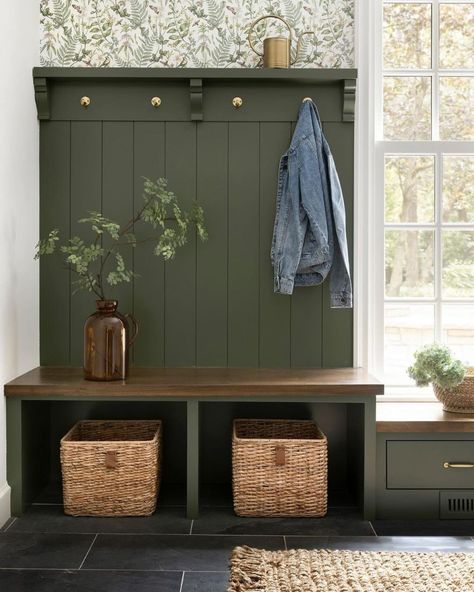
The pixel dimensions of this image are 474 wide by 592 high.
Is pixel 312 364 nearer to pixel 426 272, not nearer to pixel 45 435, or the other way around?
pixel 426 272

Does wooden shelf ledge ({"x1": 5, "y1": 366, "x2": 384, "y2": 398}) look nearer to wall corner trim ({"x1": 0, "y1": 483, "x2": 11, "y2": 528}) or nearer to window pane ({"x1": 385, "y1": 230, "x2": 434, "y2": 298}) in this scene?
wall corner trim ({"x1": 0, "y1": 483, "x2": 11, "y2": 528})

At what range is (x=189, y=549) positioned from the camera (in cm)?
254

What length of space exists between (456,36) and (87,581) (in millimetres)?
2892

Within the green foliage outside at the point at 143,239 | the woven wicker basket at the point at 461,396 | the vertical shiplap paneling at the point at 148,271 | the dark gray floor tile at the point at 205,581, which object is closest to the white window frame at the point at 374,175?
the woven wicker basket at the point at 461,396

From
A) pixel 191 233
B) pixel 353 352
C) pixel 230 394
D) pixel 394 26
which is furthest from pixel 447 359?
pixel 394 26

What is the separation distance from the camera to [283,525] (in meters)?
2.79

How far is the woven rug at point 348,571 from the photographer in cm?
220

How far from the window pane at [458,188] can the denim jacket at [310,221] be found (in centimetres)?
59

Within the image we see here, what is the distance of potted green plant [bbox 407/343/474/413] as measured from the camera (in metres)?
2.91

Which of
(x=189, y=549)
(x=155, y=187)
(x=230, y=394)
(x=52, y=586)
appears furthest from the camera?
(x=155, y=187)

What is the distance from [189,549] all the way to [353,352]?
123 cm

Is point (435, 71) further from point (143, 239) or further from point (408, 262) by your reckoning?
point (143, 239)

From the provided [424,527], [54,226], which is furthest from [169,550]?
Answer: [54,226]

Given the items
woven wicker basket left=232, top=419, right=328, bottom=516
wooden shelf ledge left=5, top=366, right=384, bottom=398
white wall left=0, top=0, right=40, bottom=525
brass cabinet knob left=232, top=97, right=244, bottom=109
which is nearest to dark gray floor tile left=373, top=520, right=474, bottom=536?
woven wicker basket left=232, top=419, right=328, bottom=516
